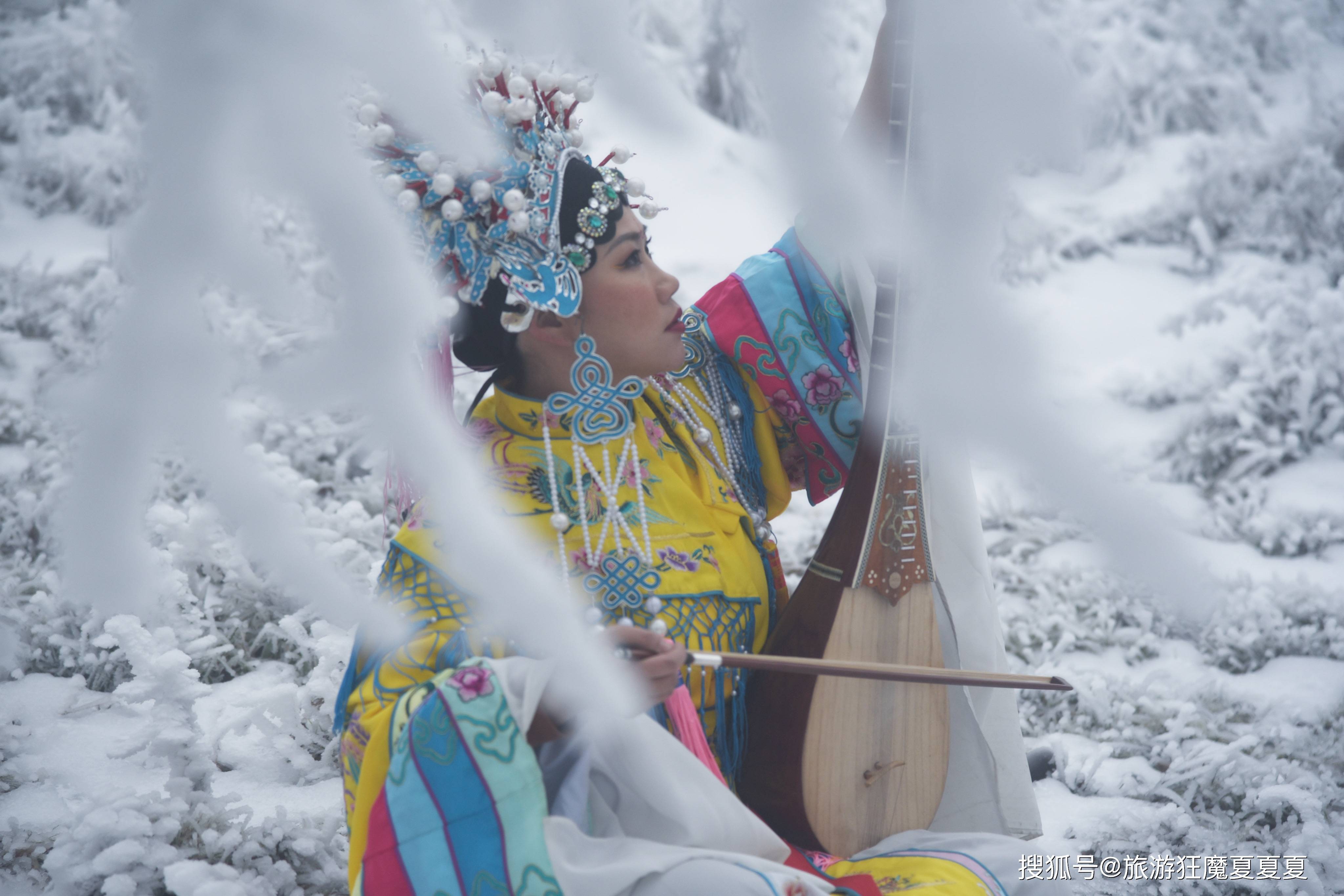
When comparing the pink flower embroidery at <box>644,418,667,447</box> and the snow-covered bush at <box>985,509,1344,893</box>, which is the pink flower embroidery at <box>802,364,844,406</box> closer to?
the pink flower embroidery at <box>644,418,667,447</box>

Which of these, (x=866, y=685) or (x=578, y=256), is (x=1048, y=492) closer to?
(x=866, y=685)

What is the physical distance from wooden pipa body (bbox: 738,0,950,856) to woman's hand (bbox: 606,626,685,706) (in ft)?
1.11

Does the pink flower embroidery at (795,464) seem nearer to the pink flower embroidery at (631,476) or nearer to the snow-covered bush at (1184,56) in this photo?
the pink flower embroidery at (631,476)

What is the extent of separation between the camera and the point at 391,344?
0.90m

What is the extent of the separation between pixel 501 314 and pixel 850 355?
1.73ft

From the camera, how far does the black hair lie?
1440 millimetres

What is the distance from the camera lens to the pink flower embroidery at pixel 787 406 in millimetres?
1681

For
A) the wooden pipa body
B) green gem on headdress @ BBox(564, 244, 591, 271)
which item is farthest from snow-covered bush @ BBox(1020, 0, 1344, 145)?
green gem on headdress @ BBox(564, 244, 591, 271)

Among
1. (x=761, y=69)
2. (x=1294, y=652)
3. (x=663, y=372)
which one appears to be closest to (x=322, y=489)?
(x=663, y=372)

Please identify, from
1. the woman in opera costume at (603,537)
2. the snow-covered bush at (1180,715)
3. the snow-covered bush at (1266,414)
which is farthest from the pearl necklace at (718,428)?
the snow-covered bush at (1266,414)

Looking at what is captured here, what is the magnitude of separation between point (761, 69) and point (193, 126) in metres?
0.61

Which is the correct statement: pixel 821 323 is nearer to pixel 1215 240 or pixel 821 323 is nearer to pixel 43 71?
pixel 1215 240

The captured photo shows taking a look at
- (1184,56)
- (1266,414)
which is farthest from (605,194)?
(1184,56)

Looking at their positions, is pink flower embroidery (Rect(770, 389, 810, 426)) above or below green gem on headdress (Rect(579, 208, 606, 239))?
below
